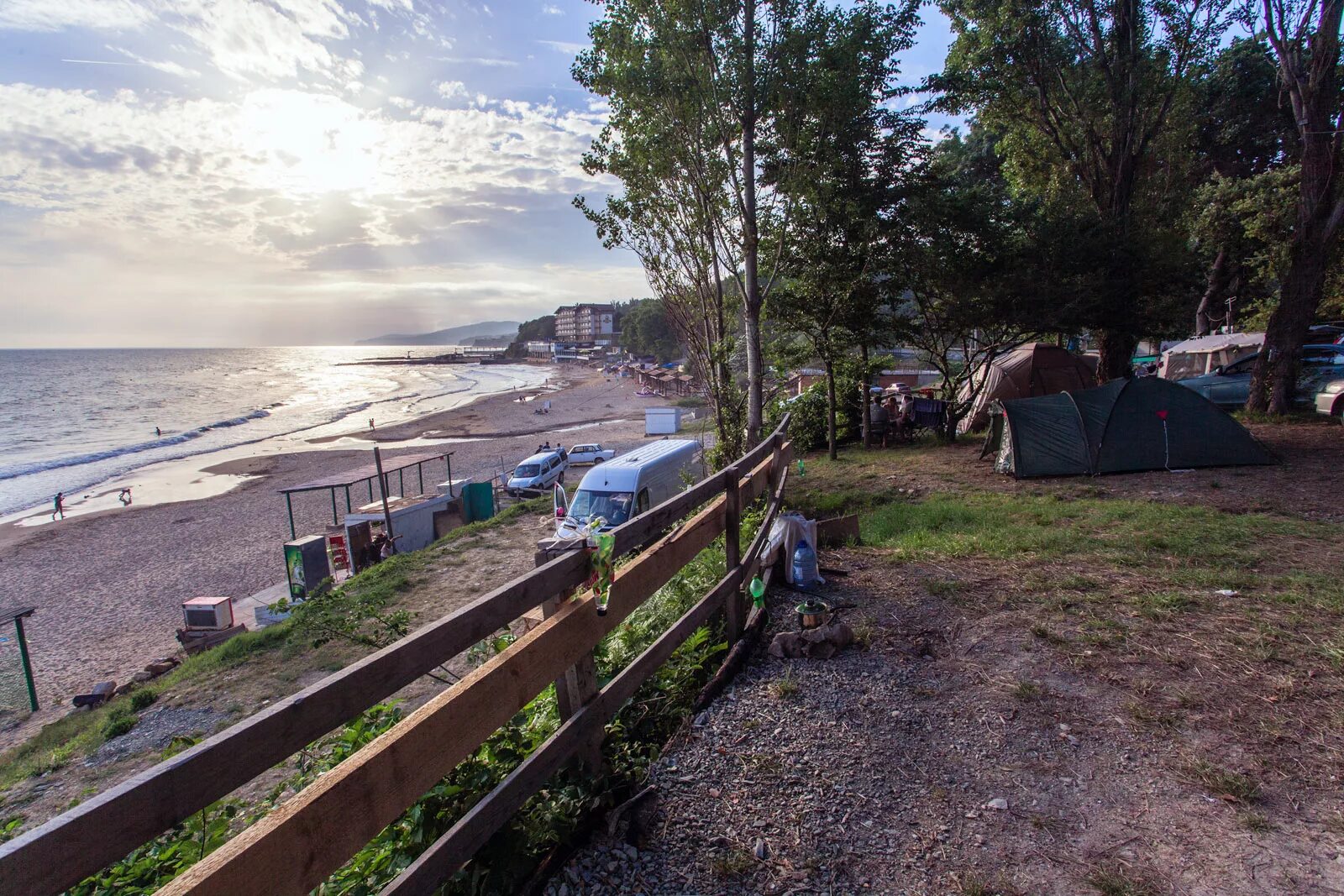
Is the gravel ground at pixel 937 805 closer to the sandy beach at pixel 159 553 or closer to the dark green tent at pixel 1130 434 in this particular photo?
the dark green tent at pixel 1130 434

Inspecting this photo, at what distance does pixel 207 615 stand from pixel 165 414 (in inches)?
2326

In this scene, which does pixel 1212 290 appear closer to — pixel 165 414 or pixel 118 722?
→ pixel 118 722

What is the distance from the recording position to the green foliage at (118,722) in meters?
9.71

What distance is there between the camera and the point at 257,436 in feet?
150

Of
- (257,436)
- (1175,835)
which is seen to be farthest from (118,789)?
(257,436)

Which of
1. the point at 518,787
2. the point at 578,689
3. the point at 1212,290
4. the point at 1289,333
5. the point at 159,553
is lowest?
the point at 159,553

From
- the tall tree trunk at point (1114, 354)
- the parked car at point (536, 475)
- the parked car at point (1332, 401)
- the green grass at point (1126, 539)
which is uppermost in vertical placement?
the tall tree trunk at point (1114, 354)

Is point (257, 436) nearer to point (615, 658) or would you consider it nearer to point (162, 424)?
point (162, 424)

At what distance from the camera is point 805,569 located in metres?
5.58

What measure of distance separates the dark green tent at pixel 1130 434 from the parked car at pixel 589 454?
57.7ft

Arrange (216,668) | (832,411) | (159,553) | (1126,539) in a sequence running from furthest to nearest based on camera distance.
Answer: (159,553) < (832,411) < (216,668) < (1126,539)

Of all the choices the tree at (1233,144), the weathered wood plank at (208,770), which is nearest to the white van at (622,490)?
the weathered wood plank at (208,770)

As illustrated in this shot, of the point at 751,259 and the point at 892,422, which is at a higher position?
the point at 751,259

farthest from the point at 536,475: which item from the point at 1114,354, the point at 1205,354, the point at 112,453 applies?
the point at 112,453
